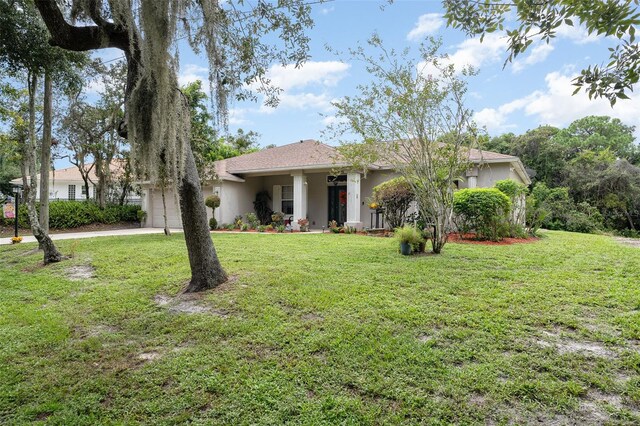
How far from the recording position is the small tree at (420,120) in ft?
23.6

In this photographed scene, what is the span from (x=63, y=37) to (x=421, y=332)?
5.44 m

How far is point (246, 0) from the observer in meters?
4.49

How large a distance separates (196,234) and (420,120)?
494 cm

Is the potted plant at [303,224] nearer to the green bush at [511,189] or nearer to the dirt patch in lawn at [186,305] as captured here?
the green bush at [511,189]

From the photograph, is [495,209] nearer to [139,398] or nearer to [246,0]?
[246,0]

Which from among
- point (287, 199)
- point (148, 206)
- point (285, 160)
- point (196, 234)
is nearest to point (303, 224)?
point (287, 199)

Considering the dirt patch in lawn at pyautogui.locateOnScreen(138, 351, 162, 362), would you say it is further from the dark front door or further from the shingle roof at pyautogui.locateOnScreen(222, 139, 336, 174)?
the dark front door

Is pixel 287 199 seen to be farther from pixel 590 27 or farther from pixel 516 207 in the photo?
pixel 590 27

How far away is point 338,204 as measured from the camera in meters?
15.9

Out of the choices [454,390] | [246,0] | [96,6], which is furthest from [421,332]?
[96,6]

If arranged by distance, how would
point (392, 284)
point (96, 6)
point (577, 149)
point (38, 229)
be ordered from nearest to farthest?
point (96, 6) → point (392, 284) → point (38, 229) → point (577, 149)

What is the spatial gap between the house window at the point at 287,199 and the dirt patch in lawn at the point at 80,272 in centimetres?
1029

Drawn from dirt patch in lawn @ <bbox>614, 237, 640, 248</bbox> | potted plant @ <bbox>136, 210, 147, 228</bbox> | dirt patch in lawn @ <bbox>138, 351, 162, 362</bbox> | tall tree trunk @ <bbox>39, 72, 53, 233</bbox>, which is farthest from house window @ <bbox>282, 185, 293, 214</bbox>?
dirt patch in lawn @ <bbox>138, 351, 162, 362</bbox>

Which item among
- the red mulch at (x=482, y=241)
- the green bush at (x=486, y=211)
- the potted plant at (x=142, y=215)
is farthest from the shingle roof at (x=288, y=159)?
the red mulch at (x=482, y=241)
